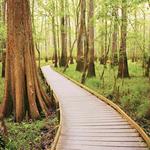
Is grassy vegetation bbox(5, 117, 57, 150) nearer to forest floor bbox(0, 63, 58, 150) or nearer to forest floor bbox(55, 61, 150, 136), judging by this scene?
forest floor bbox(0, 63, 58, 150)

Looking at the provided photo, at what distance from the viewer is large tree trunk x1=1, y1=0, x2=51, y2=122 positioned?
13219 mm

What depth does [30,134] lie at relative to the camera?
34.6ft

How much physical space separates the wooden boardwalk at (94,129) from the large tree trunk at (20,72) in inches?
47.1

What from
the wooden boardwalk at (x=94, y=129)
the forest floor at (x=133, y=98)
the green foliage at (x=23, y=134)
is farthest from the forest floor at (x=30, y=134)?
the forest floor at (x=133, y=98)

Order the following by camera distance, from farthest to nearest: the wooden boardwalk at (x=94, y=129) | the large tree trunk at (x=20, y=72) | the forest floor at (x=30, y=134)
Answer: the large tree trunk at (x=20, y=72) < the forest floor at (x=30, y=134) < the wooden boardwalk at (x=94, y=129)

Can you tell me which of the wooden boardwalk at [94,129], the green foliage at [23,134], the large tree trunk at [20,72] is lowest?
the green foliage at [23,134]

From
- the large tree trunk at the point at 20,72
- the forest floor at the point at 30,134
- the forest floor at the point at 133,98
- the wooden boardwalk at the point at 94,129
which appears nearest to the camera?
the wooden boardwalk at the point at 94,129

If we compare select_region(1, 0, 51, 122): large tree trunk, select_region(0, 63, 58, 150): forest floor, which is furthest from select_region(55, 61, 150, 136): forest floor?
select_region(1, 0, 51, 122): large tree trunk

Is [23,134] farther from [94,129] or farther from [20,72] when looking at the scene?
[20,72]

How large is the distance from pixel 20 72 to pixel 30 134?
11.2ft

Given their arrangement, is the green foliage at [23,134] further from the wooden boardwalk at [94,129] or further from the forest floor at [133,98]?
the forest floor at [133,98]

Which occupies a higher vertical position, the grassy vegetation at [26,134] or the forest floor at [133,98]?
the forest floor at [133,98]

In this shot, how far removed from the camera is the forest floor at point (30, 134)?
918cm

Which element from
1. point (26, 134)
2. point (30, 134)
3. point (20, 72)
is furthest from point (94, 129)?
point (20, 72)
